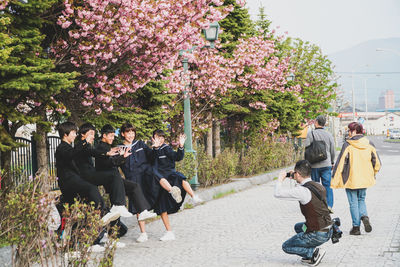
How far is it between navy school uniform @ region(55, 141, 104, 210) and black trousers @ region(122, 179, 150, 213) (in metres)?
0.83

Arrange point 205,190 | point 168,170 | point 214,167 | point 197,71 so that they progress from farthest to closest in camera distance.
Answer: point 197,71, point 214,167, point 205,190, point 168,170

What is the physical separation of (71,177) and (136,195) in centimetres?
123

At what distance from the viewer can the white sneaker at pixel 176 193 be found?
27.4 feet

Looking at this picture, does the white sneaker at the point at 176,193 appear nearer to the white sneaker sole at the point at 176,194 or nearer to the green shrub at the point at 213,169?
Answer: the white sneaker sole at the point at 176,194

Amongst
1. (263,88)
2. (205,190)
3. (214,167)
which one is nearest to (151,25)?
(205,190)

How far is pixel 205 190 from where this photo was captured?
14.0 meters

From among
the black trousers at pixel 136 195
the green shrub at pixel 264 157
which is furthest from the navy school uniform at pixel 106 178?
the green shrub at pixel 264 157

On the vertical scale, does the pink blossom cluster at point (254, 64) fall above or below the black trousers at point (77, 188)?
above

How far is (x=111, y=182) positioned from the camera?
7688 millimetres

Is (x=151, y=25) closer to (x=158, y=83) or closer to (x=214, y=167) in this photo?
(x=158, y=83)

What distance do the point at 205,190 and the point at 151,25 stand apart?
16.9 feet

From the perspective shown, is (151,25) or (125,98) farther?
(125,98)

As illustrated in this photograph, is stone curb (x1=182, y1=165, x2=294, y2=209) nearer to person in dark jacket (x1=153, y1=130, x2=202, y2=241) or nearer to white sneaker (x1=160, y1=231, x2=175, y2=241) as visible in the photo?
person in dark jacket (x1=153, y1=130, x2=202, y2=241)

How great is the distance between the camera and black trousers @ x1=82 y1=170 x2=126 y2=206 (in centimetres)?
758
